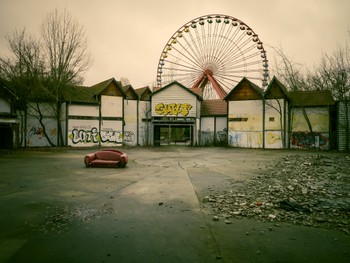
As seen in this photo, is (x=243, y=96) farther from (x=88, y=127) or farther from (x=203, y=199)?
(x=203, y=199)

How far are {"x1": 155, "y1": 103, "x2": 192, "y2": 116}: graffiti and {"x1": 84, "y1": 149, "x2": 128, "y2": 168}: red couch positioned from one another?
19307 mm

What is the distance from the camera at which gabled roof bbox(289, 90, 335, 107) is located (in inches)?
1141

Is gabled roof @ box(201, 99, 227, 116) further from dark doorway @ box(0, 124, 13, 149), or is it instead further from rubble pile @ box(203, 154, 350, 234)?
rubble pile @ box(203, 154, 350, 234)

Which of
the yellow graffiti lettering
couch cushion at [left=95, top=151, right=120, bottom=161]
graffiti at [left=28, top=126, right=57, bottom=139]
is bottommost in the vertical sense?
couch cushion at [left=95, top=151, right=120, bottom=161]

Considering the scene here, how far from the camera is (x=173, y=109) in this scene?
33500mm

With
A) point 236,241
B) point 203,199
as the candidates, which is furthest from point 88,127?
point 236,241

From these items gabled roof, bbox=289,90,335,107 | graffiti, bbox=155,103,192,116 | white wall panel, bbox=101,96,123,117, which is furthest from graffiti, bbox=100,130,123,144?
gabled roof, bbox=289,90,335,107

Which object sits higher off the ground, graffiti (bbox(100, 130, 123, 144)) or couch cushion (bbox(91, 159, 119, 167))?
graffiti (bbox(100, 130, 123, 144))

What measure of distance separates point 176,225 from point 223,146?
92.1ft

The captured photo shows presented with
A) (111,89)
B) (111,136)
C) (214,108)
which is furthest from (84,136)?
(214,108)

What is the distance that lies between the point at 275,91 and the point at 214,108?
318 inches

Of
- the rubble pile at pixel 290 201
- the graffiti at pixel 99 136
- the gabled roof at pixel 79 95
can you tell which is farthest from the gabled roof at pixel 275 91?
the rubble pile at pixel 290 201

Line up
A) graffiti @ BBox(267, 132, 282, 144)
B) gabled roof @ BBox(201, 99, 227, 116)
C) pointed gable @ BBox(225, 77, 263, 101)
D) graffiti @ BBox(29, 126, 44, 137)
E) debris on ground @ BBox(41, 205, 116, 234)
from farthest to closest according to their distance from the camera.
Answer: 1. gabled roof @ BBox(201, 99, 227, 116)
2. pointed gable @ BBox(225, 77, 263, 101)
3. graffiti @ BBox(267, 132, 282, 144)
4. graffiti @ BBox(29, 126, 44, 137)
5. debris on ground @ BBox(41, 205, 116, 234)

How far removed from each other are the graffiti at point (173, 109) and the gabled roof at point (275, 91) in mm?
9177
